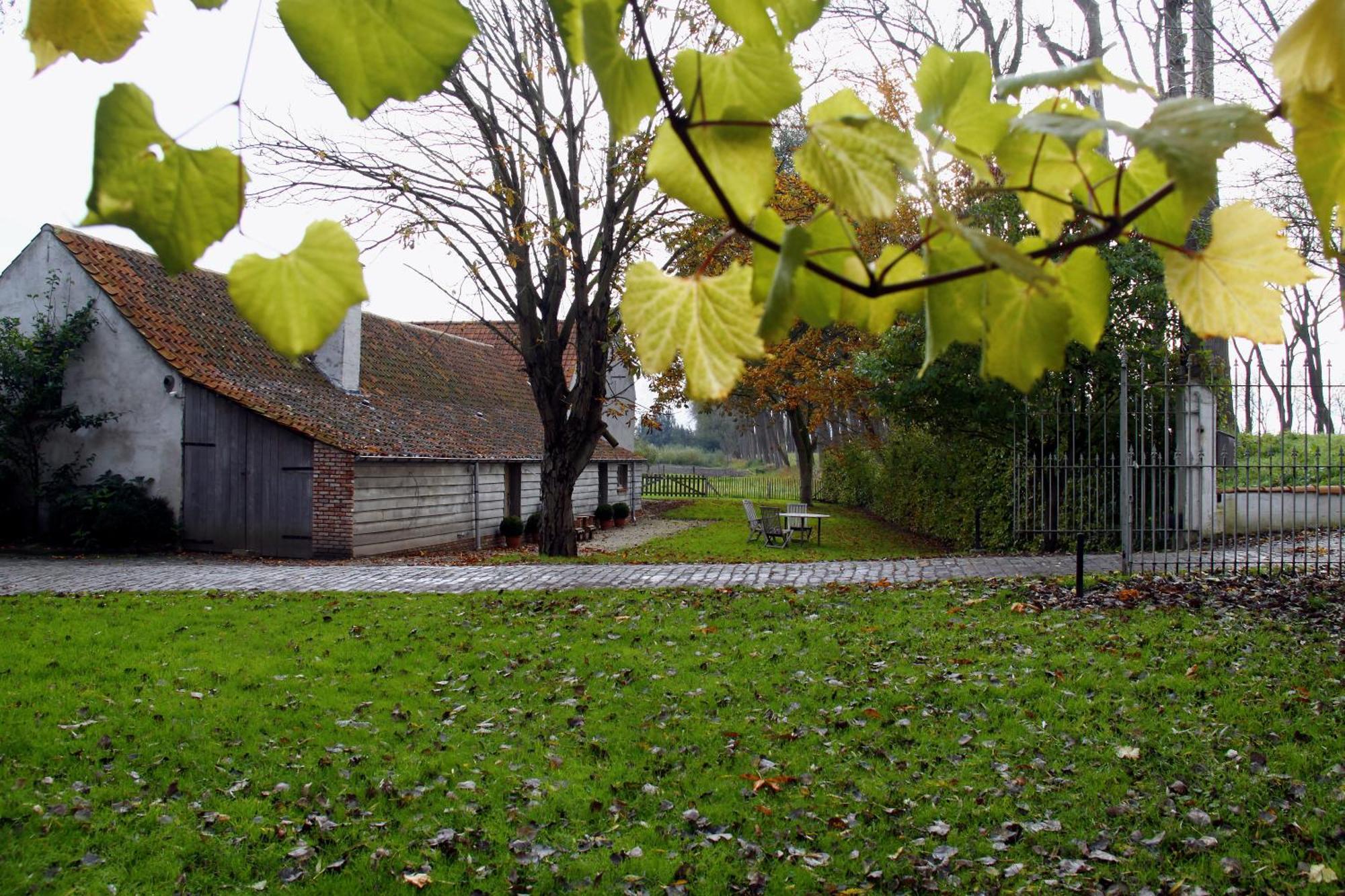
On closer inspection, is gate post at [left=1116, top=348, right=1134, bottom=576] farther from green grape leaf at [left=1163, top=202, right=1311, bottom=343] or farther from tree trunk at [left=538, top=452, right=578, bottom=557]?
green grape leaf at [left=1163, top=202, right=1311, bottom=343]

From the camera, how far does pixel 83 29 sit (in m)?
0.57

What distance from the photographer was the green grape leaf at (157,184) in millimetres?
471

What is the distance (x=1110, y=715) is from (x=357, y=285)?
285 inches

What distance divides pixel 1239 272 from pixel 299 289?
0.57 meters

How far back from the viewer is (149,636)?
354 inches

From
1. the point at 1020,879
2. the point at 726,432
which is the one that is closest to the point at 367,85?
the point at 1020,879

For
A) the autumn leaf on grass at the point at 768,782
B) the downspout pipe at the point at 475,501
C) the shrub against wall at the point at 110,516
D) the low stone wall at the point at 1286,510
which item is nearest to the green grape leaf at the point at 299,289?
the autumn leaf on grass at the point at 768,782

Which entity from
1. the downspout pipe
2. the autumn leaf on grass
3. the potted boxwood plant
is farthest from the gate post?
the potted boxwood plant

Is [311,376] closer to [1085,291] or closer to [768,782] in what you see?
[768,782]

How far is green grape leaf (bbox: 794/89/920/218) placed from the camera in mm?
450

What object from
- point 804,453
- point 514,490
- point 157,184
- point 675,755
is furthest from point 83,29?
point 804,453

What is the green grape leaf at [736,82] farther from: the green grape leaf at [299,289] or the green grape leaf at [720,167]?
the green grape leaf at [299,289]

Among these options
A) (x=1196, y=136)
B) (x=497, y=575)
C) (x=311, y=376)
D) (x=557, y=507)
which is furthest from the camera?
(x=311, y=376)

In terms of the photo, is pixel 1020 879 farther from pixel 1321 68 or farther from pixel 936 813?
pixel 1321 68
